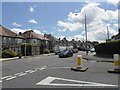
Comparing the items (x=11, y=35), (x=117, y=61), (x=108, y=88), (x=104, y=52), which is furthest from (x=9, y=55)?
(x=108, y=88)

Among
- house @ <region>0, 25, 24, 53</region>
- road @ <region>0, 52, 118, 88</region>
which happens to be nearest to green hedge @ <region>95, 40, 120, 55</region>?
road @ <region>0, 52, 118, 88</region>

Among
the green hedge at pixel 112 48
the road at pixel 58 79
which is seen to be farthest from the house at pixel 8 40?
the road at pixel 58 79

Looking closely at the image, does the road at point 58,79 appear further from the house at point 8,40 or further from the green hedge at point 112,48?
the house at point 8,40

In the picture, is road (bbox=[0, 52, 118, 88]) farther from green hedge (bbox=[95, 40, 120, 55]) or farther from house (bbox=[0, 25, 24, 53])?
house (bbox=[0, 25, 24, 53])

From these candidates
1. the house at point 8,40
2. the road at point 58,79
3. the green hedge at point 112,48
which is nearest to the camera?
the road at point 58,79

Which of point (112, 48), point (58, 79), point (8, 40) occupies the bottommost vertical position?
point (58, 79)

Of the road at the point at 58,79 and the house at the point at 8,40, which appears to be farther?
the house at the point at 8,40

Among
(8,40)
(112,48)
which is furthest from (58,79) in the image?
(8,40)

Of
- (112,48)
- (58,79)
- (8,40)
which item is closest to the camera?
(58,79)

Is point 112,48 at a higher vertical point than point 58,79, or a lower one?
higher

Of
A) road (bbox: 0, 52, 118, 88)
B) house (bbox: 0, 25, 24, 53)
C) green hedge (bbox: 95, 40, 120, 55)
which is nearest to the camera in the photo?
road (bbox: 0, 52, 118, 88)

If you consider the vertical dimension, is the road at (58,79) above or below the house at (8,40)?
below

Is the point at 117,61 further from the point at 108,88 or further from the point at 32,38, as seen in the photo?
the point at 32,38

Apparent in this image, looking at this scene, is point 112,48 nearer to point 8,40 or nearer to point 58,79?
point 58,79
